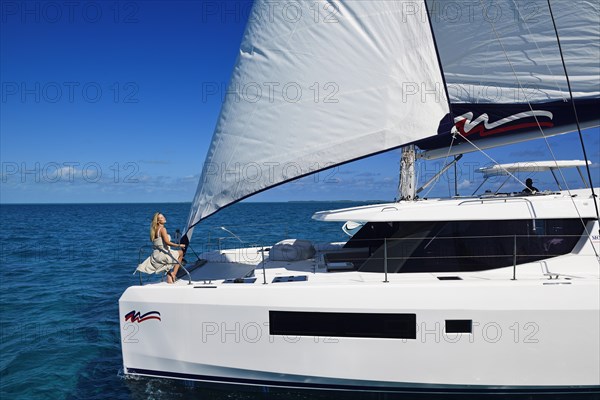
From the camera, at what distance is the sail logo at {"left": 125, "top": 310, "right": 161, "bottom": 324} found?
15.9 ft

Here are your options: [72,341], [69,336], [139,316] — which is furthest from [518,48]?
[69,336]

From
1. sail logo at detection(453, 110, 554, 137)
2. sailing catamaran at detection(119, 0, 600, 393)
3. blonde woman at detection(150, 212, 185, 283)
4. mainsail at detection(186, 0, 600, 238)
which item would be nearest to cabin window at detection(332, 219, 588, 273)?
sailing catamaran at detection(119, 0, 600, 393)

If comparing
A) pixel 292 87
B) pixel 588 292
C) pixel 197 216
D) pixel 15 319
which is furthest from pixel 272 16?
pixel 15 319

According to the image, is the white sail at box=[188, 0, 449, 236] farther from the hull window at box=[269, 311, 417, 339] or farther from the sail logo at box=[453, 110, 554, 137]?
the hull window at box=[269, 311, 417, 339]

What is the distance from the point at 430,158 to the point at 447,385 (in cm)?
296

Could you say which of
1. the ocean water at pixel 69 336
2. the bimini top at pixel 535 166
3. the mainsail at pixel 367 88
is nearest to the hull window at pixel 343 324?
the ocean water at pixel 69 336

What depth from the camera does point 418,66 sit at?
5.19 meters

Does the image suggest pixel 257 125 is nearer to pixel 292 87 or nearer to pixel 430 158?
pixel 292 87

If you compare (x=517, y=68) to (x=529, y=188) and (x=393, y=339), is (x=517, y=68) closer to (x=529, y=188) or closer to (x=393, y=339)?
(x=529, y=188)

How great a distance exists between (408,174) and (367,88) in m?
1.48

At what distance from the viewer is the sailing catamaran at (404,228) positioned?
4379mm

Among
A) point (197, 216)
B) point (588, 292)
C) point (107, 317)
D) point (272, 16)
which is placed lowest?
point (107, 317)

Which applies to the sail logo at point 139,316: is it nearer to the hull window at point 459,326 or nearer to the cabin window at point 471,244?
the cabin window at point 471,244

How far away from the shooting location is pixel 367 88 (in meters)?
5.06
